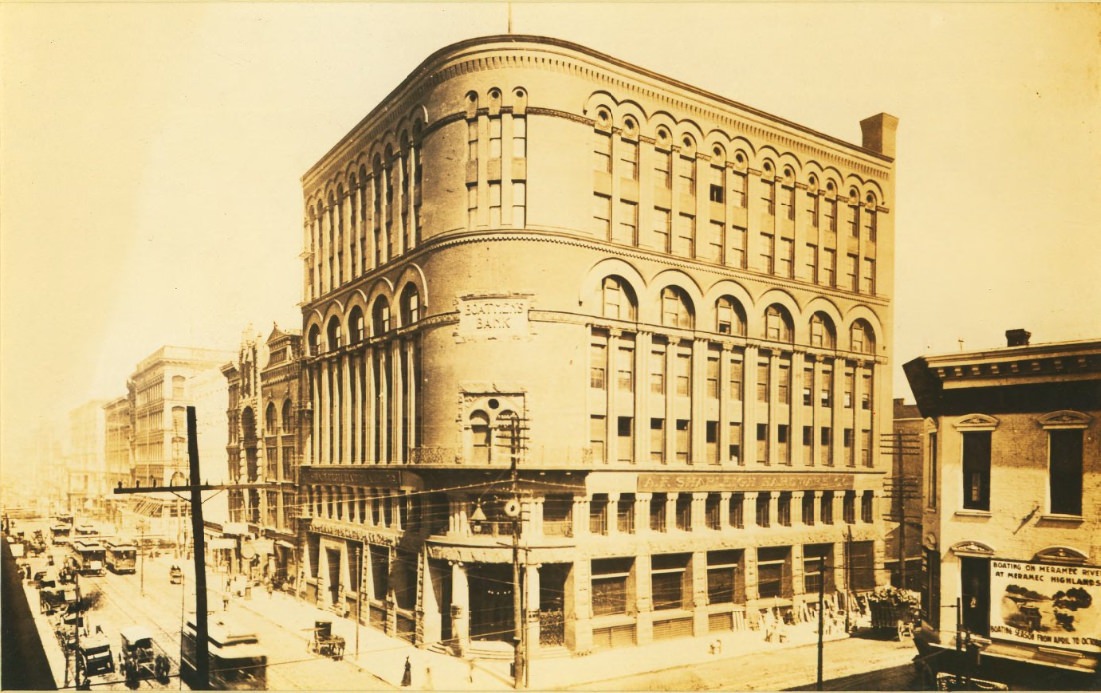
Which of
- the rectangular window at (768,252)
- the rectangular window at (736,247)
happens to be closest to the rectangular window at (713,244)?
the rectangular window at (736,247)

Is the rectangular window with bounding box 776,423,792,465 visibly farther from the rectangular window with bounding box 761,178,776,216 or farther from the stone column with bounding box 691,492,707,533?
the rectangular window with bounding box 761,178,776,216

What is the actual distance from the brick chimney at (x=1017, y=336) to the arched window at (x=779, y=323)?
26.0 ft

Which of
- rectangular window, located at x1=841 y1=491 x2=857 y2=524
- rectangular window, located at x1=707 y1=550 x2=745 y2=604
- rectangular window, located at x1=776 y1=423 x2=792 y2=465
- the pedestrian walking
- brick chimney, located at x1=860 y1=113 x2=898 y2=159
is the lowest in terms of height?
the pedestrian walking

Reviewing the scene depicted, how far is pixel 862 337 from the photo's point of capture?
2964cm

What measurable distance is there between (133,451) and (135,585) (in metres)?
6.74

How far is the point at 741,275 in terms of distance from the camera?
26.7 metres

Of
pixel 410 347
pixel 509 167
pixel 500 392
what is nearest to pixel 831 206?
pixel 509 167

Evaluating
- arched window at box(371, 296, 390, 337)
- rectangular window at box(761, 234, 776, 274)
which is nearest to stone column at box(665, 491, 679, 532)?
rectangular window at box(761, 234, 776, 274)

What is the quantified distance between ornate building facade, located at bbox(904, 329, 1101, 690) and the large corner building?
828 cm

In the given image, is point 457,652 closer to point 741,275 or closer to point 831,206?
point 741,275

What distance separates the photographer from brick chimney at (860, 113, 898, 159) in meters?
23.2

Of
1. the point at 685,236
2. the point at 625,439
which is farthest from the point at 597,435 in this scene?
the point at 685,236

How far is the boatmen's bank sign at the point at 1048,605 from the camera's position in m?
17.0

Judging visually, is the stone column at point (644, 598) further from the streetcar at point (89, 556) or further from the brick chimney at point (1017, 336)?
the streetcar at point (89, 556)
